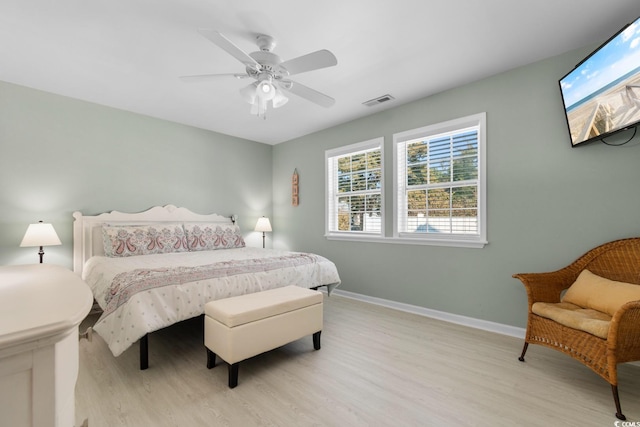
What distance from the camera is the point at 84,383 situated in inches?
79.5

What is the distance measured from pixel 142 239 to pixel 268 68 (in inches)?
99.9

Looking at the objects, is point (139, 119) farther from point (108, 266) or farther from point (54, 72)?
point (108, 266)

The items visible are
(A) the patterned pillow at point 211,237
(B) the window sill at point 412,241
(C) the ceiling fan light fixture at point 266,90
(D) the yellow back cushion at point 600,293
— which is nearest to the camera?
(D) the yellow back cushion at point 600,293

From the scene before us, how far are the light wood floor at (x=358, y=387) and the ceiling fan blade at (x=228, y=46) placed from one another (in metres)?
2.29

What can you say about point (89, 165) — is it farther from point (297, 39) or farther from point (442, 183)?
point (442, 183)

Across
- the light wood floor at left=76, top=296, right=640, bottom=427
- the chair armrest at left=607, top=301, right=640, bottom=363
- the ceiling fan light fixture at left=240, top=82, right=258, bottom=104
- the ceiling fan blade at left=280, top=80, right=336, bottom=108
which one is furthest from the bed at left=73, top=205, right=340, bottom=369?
the chair armrest at left=607, top=301, right=640, bottom=363

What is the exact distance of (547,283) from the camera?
238 centimetres

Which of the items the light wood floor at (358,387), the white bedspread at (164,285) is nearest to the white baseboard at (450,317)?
the light wood floor at (358,387)

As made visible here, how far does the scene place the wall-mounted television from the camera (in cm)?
188

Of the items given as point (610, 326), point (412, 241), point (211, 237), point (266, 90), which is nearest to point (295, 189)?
point (211, 237)

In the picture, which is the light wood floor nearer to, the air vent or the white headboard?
the white headboard

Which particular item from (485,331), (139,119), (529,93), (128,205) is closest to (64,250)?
(128,205)

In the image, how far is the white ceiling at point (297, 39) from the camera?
6.68 ft

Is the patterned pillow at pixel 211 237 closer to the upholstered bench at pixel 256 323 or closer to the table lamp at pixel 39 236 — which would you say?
the table lamp at pixel 39 236
